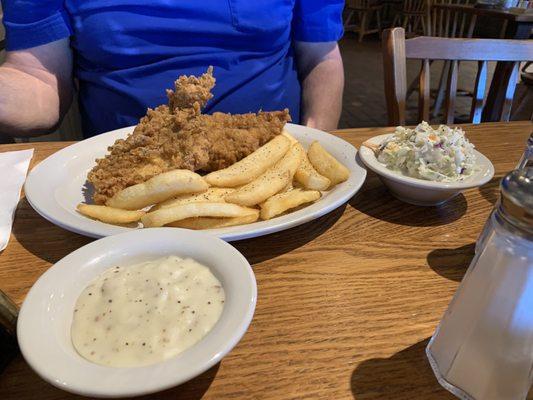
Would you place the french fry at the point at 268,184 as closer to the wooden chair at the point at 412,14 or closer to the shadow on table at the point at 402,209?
the shadow on table at the point at 402,209

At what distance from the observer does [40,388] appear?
61 cm

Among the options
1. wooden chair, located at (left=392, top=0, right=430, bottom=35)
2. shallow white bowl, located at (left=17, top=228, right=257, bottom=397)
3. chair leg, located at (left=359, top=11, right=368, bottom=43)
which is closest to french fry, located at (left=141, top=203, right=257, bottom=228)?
shallow white bowl, located at (left=17, top=228, right=257, bottom=397)

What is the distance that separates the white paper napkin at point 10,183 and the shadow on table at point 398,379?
2.61ft

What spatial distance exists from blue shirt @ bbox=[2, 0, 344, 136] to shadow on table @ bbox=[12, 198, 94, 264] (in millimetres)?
742

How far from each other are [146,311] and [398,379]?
394mm

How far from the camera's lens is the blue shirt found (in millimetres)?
1533

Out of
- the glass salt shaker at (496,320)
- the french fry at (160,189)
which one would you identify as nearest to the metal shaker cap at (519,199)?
the glass salt shaker at (496,320)

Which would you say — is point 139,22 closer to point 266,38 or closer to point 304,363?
point 266,38

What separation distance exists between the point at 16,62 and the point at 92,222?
1040 mm

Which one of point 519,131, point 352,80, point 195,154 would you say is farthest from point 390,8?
point 195,154

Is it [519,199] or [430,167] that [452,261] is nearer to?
[430,167]

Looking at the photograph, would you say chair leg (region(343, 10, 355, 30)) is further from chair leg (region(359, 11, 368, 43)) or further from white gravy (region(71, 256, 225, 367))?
white gravy (region(71, 256, 225, 367))

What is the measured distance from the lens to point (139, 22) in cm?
152

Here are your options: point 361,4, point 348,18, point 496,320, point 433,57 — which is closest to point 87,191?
point 496,320
